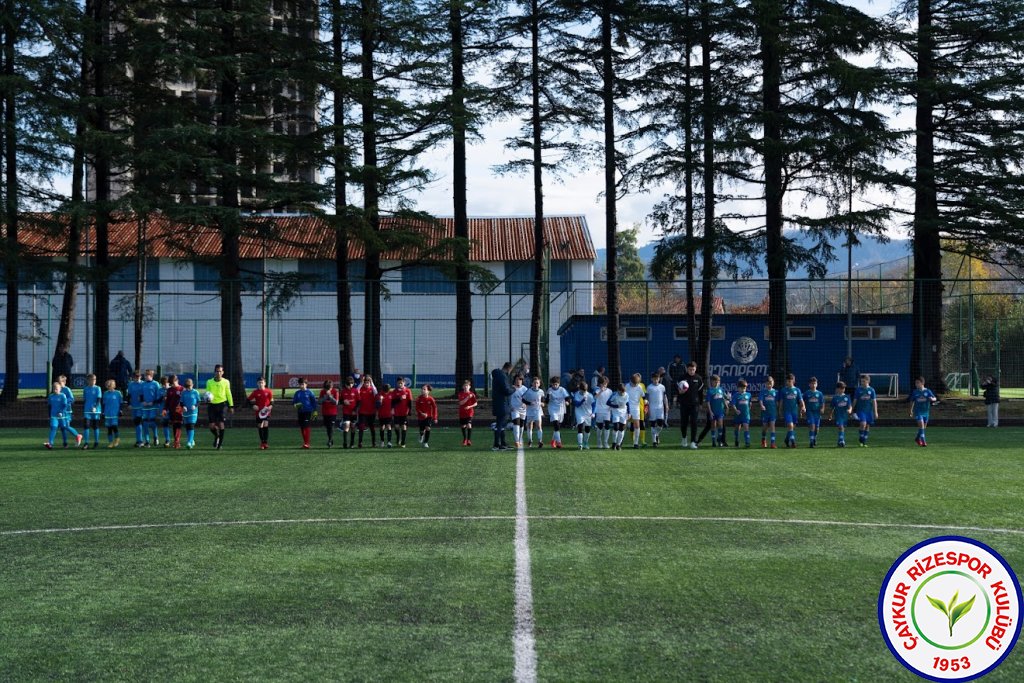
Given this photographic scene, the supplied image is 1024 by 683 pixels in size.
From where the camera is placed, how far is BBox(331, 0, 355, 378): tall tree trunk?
31.5 m

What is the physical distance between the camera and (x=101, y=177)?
33.0 metres

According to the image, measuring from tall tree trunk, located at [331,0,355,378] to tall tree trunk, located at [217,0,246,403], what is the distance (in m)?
2.91

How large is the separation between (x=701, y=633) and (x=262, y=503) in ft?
23.8

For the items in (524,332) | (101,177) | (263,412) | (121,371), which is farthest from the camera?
(524,332)

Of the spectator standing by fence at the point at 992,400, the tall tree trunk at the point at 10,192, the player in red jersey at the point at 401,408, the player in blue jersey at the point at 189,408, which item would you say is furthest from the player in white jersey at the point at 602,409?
the tall tree trunk at the point at 10,192

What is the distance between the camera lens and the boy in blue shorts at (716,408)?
72.3 feet

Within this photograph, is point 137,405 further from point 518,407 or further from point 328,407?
point 518,407

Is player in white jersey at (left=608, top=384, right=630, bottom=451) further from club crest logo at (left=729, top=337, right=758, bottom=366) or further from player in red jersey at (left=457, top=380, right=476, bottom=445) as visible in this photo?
club crest logo at (left=729, top=337, right=758, bottom=366)

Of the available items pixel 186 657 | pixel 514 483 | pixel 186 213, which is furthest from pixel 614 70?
pixel 186 657

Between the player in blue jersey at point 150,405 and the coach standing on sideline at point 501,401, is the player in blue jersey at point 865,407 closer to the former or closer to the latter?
the coach standing on sideline at point 501,401

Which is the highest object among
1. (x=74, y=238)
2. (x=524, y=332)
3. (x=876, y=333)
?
(x=74, y=238)

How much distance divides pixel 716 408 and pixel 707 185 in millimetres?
13861

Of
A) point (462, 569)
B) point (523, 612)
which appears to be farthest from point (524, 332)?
point (523, 612)

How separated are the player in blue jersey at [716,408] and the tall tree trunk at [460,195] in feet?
34.7
